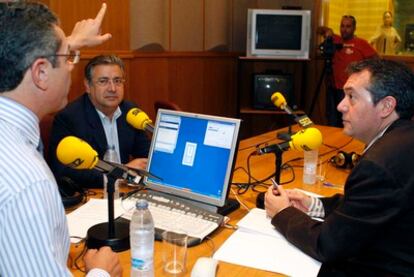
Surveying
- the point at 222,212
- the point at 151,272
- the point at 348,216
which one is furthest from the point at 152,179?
the point at 348,216

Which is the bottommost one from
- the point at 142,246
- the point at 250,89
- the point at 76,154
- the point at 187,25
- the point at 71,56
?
the point at 250,89

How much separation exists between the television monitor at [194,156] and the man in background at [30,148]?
1.67 ft

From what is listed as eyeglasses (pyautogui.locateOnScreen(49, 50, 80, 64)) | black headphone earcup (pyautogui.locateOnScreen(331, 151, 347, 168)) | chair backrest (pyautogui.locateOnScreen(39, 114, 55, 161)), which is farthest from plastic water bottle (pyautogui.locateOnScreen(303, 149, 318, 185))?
Answer: chair backrest (pyautogui.locateOnScreen(39, 114, 55, 161))

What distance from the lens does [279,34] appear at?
5.11 m

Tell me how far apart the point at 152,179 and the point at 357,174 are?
2.68ft

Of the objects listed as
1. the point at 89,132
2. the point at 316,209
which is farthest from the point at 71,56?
the point at 89,132

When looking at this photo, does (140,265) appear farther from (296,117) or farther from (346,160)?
(346,160)

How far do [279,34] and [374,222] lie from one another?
4067 millimetres

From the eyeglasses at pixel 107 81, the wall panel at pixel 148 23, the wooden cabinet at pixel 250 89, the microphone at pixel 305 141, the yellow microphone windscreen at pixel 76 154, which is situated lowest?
the wooden cabinet at pixel 250 89

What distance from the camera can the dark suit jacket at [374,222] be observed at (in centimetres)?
131

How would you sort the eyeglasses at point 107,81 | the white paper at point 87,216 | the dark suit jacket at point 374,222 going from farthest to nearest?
1. the eyeglasses at point 107,81
2. the white paper at point 87,216
3. the dark suit jacket at point 374,222

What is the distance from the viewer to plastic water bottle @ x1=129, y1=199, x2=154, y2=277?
120 cm

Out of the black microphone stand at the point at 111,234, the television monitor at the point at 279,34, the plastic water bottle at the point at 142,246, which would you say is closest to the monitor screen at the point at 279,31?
the television monitor at the point at 279,34

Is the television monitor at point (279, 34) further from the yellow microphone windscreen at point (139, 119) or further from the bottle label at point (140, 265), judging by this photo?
the bottle label at point (140, 265)
